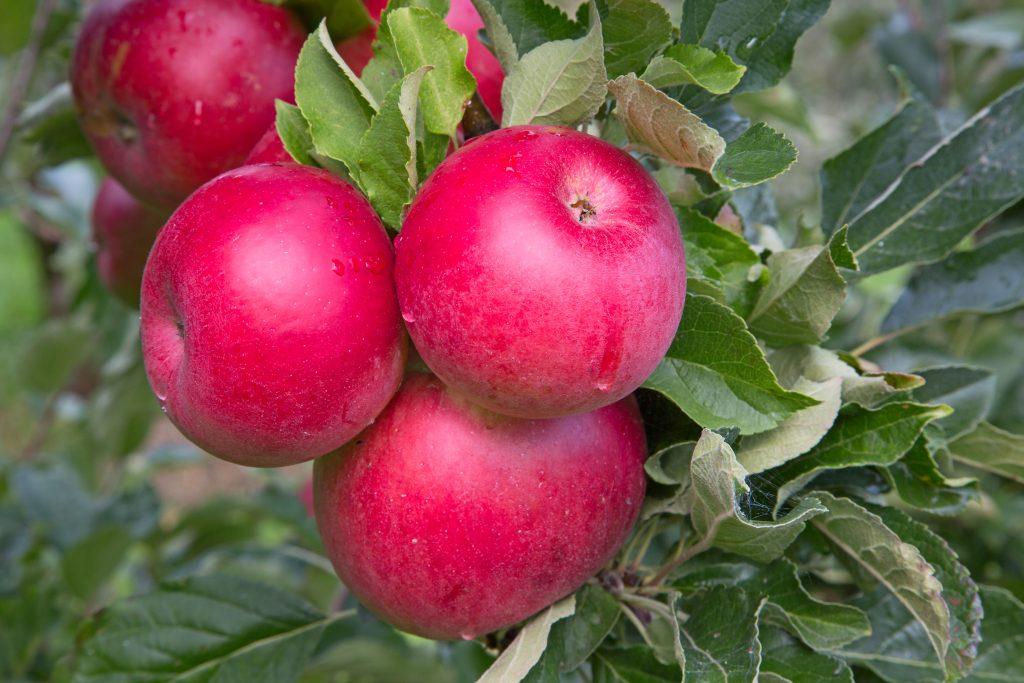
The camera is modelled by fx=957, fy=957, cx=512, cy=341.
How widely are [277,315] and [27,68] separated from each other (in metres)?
0.98

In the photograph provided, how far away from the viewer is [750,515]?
75 centimetres

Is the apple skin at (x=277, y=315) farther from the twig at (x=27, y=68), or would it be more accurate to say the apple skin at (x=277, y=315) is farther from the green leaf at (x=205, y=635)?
the twig at (x=27, y=68)

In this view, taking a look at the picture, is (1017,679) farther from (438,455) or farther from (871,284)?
(871,284)

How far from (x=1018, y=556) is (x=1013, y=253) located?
642mm

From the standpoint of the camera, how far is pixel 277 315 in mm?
613

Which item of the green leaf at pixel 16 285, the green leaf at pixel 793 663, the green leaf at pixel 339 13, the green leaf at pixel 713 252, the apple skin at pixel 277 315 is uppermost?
the green leaf at pixel 339 13

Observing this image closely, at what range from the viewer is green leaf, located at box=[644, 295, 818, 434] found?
0.67 meters

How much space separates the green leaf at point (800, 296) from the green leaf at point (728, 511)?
0.14 m

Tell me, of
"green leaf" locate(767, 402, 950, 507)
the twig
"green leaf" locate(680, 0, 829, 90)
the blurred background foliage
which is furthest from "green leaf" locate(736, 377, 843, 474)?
the twig

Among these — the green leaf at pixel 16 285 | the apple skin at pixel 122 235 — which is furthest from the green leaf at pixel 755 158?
the green leaf at pixel 16 285

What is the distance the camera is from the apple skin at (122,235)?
1.14 metres

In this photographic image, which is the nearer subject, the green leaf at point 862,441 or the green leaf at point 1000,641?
the green leaf at point 862,441

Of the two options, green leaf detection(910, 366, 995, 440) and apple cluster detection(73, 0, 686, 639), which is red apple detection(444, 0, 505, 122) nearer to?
apple cluster detection(73, 0, 686, 639)

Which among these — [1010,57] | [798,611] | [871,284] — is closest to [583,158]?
[798,611]
